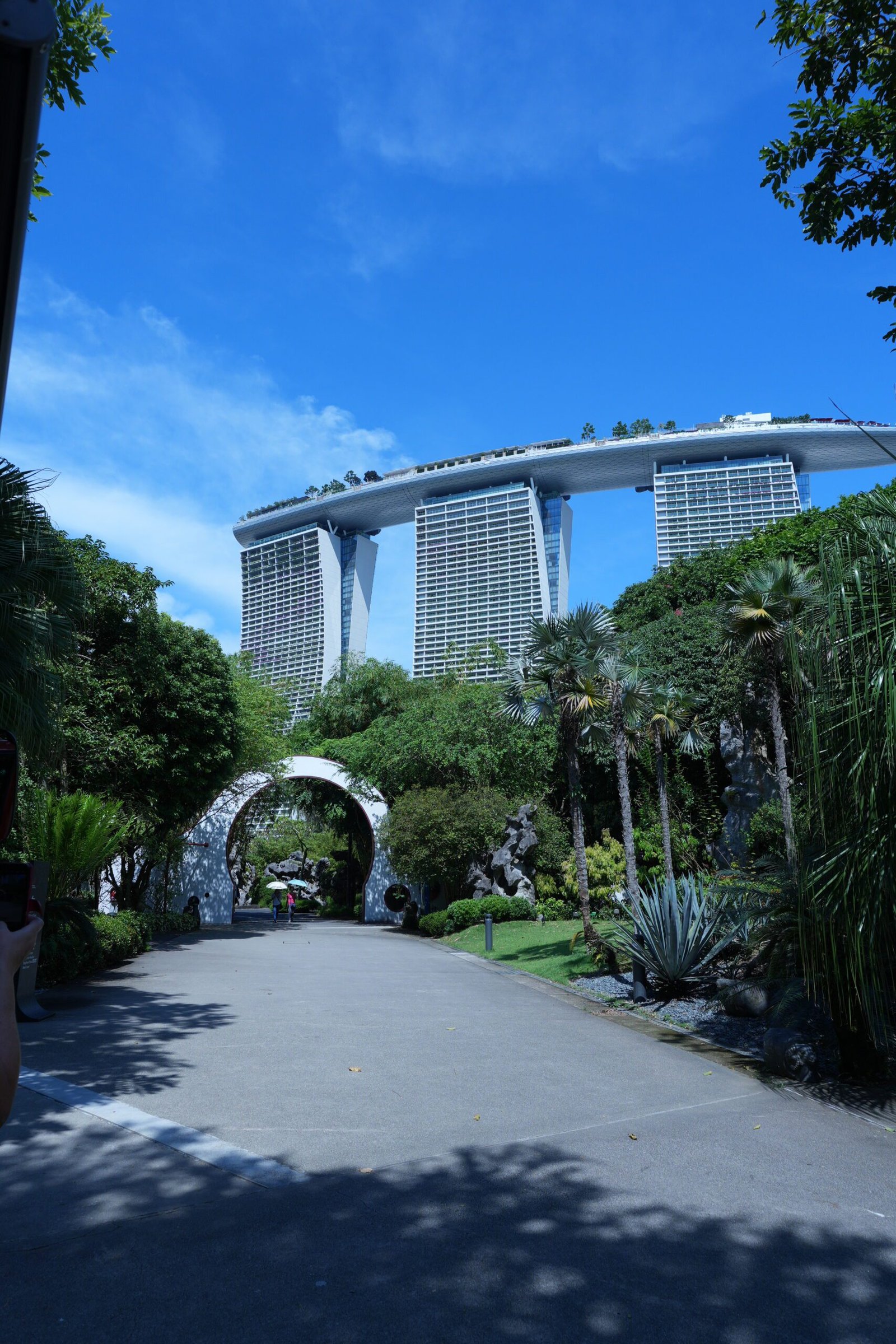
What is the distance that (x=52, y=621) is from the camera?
33.1 feet

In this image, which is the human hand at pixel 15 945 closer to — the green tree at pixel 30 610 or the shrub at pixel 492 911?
the green tree at pixel 30 610

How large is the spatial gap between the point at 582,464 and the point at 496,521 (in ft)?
33.0

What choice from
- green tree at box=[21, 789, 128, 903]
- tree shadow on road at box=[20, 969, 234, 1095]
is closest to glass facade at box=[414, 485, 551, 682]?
green tree at box=[21, 789, 128, 903]

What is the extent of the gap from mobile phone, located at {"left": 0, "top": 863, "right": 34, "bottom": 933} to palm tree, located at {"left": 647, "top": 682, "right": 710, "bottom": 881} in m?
18.1

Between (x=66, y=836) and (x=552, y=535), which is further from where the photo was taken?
(x=552, y=535)

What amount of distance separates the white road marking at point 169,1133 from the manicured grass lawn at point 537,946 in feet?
29.6

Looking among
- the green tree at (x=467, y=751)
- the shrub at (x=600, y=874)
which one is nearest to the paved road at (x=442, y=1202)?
the shrub at (x=600, y=874)

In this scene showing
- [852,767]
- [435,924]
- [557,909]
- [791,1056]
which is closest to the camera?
[852,767]

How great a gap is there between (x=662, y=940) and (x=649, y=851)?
15.1 metres

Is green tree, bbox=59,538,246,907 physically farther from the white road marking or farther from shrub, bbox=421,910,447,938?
the white road marking

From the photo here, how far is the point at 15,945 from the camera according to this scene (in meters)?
1.80

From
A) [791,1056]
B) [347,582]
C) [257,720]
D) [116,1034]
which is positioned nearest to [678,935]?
[791,1056]

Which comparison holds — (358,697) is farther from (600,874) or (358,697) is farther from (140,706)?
(140,706)

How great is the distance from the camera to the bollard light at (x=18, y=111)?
1383 millimetres
